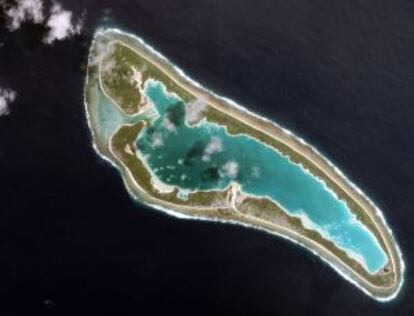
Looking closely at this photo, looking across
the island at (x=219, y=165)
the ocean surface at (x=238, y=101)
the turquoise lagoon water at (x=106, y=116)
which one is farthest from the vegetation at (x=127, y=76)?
the ocean surface at (x=238, y=101)

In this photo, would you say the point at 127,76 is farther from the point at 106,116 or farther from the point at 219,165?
the point at 219,165

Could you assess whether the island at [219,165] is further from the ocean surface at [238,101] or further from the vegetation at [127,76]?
the ocean surface at [238,101]

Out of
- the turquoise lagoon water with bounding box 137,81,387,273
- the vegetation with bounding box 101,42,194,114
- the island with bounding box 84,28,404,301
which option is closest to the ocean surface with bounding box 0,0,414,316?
the island with bounding box 84,28,404,301

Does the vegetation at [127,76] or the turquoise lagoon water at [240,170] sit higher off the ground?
the vegetation at [127,76]

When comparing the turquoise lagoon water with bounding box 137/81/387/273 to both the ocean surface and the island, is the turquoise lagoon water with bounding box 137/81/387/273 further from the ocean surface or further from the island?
the ocean surface

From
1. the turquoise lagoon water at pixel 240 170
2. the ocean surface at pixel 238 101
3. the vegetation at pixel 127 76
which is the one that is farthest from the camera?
the turquoise lagoon water at pixel 240 170

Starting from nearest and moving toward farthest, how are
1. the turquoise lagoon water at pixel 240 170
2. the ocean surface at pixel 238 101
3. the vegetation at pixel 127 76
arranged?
the ocean surface at pixel 238 101 < the vegetation at pixel 127 76 < the turquoise lagoon water at pixel 240 170

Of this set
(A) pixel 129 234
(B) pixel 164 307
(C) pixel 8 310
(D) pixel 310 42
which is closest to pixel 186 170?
(A) pixel 129 234
